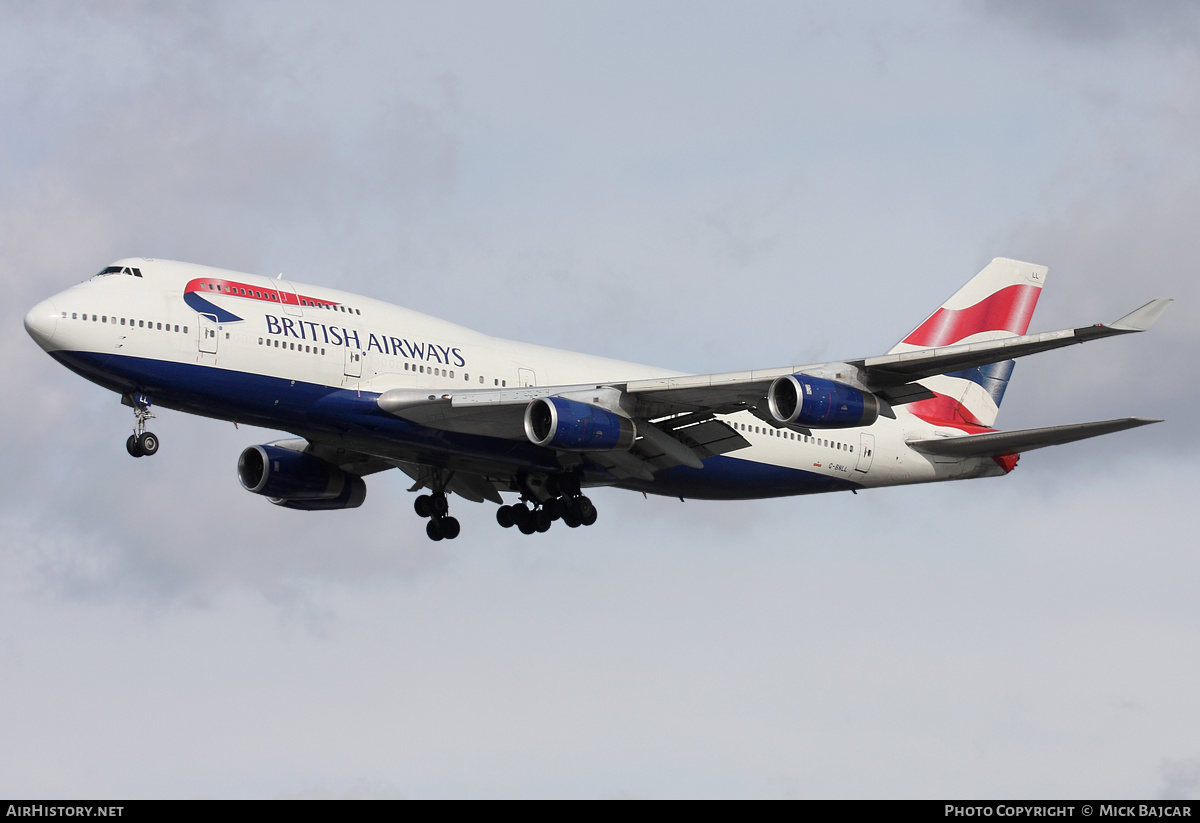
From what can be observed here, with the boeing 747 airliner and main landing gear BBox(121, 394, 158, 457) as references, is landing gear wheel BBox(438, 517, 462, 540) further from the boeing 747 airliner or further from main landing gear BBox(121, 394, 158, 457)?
main landing gear BBox(121, 394, 158, 457)

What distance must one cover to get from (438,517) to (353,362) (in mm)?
9772

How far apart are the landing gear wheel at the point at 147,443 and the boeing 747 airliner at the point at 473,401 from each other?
1.7 inches

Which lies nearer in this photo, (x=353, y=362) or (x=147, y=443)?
(x=147, y=443)

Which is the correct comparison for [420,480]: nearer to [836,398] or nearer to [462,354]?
[462,354]

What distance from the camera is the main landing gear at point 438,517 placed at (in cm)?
4859

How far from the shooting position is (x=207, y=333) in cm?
3844

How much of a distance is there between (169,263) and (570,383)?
11.9 meters

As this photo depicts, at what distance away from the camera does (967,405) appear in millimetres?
51750

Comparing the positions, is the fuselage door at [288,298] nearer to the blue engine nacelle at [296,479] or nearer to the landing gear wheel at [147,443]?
the landing gear wheel at [147,443]

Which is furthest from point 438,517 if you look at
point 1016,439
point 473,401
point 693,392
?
point 1016,439

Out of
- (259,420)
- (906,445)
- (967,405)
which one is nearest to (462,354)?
(259,420)

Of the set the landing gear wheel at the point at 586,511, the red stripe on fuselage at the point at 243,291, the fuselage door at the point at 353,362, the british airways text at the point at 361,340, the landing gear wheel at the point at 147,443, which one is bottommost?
the landing gear wheel at the point at 147,443

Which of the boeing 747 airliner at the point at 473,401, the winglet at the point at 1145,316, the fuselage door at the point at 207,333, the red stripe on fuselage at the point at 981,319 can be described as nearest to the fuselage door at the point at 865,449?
the boeing 747 airliner at the point at 473,401

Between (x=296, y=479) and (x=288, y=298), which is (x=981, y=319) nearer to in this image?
(x=296, y=479)
